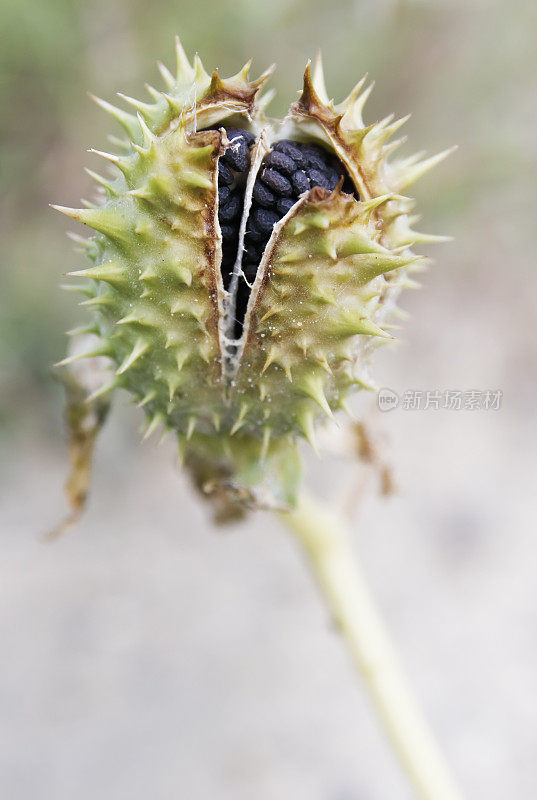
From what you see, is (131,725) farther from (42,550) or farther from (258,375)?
(258,375)

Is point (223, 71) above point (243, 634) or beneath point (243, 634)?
above

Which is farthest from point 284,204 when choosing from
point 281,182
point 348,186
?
point 348,186

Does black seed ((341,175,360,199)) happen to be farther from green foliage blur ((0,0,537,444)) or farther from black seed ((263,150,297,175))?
green foliage blur ((0,0,537,444))

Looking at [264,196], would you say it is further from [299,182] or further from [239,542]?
[239,542]

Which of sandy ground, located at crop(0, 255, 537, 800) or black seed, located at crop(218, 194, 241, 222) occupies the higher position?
black seed, located at crop(218, 194, 241, 222)

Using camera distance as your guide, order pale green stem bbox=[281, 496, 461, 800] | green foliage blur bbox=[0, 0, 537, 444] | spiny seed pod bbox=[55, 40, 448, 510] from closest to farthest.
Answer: spiny seed pod bbox=[55, 40, 448, 510], pale green stem bbox=[281, 496, 461, 800], green foliage blur bbox=[0, 0, 537, 444]

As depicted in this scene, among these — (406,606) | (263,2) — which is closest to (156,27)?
(263,2)

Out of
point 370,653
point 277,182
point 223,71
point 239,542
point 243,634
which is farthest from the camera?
point 239,542

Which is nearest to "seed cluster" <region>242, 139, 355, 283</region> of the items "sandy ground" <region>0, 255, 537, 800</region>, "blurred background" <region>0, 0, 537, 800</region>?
"sandy ground" <region>0, 255, 537, 800</region>
